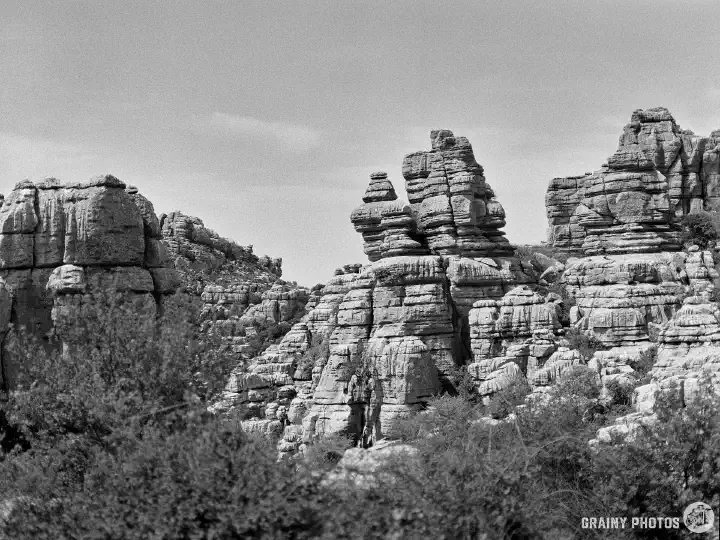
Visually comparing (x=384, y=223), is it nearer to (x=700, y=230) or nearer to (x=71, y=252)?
(x=700, y=230)

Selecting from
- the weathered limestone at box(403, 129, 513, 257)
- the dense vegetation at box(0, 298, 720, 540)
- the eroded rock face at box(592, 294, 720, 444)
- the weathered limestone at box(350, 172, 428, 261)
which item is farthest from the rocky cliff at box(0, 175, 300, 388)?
the weathered limestone at box(403, 129, 513, 257)

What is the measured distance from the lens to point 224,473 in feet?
42.5

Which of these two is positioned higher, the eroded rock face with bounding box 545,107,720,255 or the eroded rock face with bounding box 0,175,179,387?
the eroded rock face with bounding box 545,107,720,255

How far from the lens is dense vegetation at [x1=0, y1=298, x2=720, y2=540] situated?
12.8m

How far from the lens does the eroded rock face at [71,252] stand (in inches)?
1037

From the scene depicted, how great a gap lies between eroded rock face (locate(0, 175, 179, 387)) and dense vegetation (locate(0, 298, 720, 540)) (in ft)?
26.0

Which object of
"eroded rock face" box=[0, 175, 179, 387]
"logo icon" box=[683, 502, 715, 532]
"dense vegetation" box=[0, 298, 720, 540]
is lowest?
"logo icon" box=[683, 502, 715, 532]

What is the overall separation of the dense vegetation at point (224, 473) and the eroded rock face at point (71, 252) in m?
7.93

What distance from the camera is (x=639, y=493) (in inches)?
679

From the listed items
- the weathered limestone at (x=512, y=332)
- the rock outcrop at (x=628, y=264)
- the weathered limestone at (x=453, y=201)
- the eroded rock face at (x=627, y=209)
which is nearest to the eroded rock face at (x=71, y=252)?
the weathered limestone at (x=512, y=332)

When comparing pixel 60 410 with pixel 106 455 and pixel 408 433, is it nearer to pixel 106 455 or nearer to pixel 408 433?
pixel 106 455

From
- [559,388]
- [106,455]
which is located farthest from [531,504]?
[559,388]

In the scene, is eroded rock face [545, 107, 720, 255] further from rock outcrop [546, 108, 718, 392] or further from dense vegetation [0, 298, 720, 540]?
dense vegetation [0, 298, 720, 540]

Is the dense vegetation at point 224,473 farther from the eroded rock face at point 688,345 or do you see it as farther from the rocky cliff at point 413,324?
the rocky cliff at point 413,324
